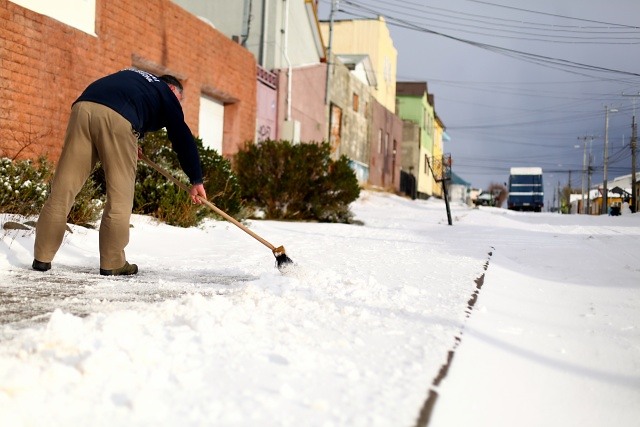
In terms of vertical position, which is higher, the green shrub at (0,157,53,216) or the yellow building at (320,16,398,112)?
the yellow building at (320,16,398,112)

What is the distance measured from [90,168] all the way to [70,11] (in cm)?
507

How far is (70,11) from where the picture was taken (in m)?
8.19

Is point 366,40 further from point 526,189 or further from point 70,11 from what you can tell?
point 70,11

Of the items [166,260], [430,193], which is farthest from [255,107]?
[430,193]

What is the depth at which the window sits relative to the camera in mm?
7641

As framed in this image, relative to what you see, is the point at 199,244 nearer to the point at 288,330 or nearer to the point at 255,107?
the point at 288,330

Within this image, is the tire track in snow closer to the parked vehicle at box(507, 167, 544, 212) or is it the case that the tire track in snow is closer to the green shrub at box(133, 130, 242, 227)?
the green shrub at box(133, 130, 242, 227)

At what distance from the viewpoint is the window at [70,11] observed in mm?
7641

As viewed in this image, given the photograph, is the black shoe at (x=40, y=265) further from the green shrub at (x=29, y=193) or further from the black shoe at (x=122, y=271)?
the green shrub at (x=29, y=193)

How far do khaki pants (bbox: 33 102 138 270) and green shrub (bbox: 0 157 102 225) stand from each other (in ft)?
7.31

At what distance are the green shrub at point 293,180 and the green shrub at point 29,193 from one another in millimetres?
4689

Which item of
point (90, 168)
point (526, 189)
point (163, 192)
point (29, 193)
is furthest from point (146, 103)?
point (526, 189)

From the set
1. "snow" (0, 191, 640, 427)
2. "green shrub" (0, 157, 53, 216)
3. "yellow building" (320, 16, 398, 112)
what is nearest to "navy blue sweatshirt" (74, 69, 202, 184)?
"snow" (0, 191, 640, 427)

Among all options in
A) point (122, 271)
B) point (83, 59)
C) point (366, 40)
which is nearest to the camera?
point (122, 271)
